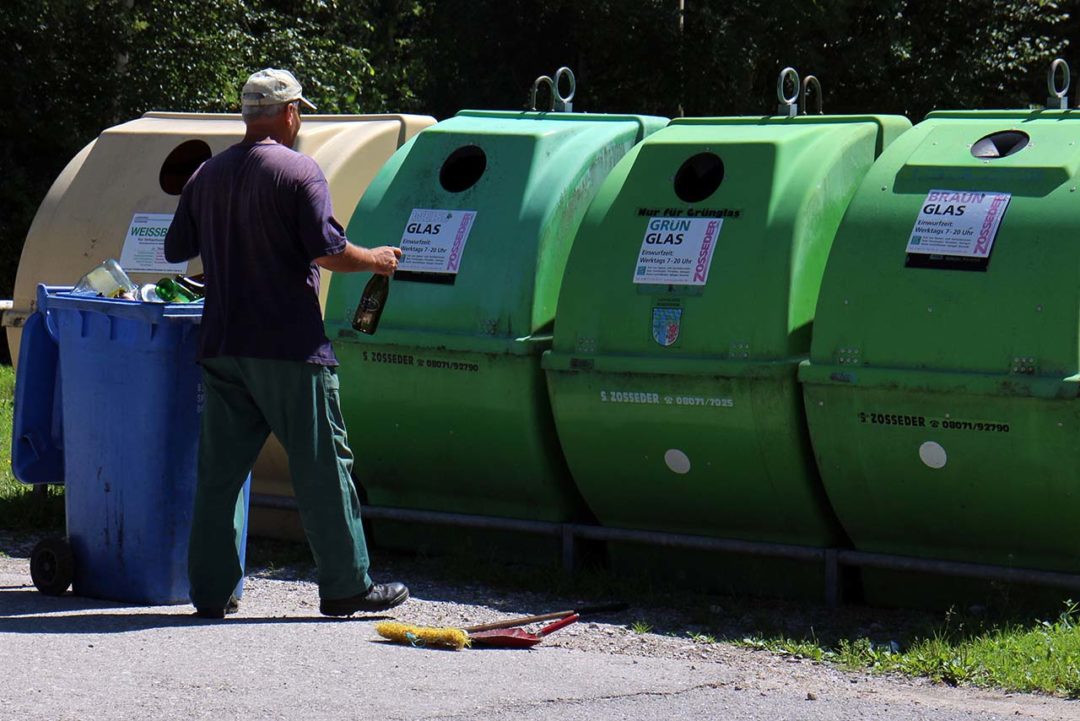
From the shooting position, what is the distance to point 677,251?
559cm

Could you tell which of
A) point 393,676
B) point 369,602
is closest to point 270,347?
point 369,602

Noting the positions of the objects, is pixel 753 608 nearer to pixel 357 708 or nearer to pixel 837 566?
pixel 837 566

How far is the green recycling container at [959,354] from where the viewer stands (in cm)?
→ 503

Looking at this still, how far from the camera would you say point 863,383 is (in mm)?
5250

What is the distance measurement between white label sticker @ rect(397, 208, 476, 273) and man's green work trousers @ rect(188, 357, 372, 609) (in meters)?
1.11

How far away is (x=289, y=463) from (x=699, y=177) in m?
1.78

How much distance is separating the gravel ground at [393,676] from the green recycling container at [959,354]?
0.76m

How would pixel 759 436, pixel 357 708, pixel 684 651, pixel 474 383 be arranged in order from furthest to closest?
pixel 474 383 < pixel 759 436 < pixel 684 651 < pixel 357 708

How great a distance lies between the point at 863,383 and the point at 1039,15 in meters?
14.4

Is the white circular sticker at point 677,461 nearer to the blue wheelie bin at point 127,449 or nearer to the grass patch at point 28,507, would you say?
the blue wheelie bin at point 127,449

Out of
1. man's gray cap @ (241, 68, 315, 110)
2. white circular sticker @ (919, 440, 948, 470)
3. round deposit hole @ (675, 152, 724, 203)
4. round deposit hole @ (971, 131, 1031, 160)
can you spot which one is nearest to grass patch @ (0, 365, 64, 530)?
man's gray cap @ (241, 68, 315, 110)

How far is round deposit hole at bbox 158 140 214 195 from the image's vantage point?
720cm

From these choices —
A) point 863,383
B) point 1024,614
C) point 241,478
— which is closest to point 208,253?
point 241,478

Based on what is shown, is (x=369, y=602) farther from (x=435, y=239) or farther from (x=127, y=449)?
(x=435, y=239)
